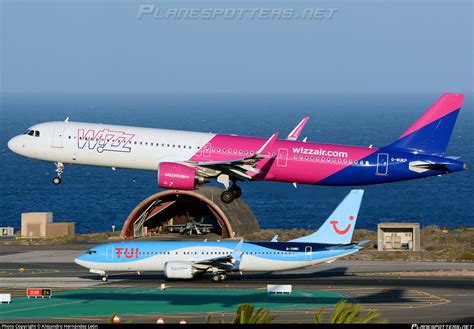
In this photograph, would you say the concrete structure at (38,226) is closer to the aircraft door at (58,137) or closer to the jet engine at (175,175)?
the aircraft door at (58,137)

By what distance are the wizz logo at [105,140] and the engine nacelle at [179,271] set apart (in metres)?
16.6

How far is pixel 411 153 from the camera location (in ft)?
318

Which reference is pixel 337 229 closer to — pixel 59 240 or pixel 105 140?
pixel 105 140

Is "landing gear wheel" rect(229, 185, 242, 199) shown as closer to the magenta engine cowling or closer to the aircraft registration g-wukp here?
the aircraft registration g-wukp

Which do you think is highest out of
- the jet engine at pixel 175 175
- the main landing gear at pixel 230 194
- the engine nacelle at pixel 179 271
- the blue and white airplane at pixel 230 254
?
the jet engine at pixel 175 175

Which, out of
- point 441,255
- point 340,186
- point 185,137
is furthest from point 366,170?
point 441,255

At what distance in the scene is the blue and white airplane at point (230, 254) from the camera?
351 feet

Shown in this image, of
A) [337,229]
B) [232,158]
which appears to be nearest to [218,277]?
[337,229]

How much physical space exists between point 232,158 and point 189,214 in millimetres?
61852

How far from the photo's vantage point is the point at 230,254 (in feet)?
355

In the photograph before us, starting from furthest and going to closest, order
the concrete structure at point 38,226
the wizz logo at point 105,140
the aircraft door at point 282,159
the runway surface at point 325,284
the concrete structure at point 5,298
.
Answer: the concrete structure at point 38,226
the concrete structure at point 5,298
the wizz logo at point 105,140
the aircraft door at point 282,159
the runway surface at point 325,284

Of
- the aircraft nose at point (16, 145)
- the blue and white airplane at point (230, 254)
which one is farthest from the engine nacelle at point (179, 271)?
the aircraft nose at point (16, 145)

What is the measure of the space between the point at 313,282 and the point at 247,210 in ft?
137

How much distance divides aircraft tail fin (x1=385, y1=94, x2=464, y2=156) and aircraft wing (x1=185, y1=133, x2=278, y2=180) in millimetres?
11165
